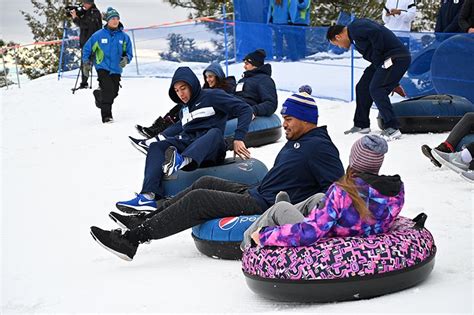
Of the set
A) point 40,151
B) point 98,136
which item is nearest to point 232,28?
point 98,136

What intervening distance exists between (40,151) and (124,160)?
58.9 inches

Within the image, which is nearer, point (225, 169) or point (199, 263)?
point (199, 263)

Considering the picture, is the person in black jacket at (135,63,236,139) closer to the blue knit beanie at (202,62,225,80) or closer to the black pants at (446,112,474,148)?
the blue knit beanie at (202,62,225,80)

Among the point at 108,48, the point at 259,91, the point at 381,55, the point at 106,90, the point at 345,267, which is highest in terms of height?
the point at 381,55

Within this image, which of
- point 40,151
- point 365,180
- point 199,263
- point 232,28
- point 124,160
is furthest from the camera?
point 232,28

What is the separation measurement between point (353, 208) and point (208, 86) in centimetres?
468

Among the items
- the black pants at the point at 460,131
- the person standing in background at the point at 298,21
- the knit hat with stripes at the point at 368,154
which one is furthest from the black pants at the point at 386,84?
the knit hat with stripes at the point at 368,154

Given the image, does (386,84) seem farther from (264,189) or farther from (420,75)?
(264,189)

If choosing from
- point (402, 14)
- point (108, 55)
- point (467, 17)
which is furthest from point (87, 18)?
point (467, 17)

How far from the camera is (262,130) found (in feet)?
28.7

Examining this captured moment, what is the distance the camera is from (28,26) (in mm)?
30859

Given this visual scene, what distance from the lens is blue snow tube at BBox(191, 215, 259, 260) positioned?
4.70 meters

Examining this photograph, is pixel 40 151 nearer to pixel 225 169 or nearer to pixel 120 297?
pixel 225 169

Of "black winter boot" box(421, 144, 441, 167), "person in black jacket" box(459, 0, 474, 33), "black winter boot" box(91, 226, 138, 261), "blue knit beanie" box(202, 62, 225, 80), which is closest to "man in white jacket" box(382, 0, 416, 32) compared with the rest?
"person in black jacket" box(459, 0, 474, 33)
